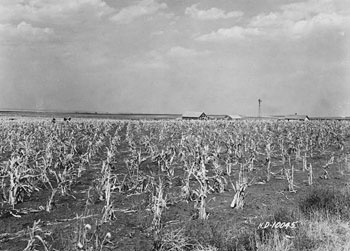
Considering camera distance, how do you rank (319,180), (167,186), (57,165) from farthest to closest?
1. (57,165)
2. (319,180)
3. (167,186)

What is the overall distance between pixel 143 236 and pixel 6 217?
9.86 ft

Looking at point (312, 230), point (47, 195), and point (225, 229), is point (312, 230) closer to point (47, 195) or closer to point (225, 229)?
point (225, 229)

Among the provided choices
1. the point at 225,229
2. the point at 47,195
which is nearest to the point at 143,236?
the point at 225,229

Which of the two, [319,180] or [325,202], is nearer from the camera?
[325,202]

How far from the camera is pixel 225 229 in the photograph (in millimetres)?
5938

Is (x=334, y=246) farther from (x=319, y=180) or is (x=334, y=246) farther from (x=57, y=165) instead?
(x=57, y=165)

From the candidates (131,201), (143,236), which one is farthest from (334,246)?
(131,201)

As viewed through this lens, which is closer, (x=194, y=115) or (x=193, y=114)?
(x=194, y=115)

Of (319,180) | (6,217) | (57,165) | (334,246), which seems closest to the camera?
(334,246)

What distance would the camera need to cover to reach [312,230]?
5.93 m

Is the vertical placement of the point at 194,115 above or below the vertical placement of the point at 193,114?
below

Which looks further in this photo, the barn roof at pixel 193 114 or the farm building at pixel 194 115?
the barn roof at pixel 193 114

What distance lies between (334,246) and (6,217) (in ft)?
20.5

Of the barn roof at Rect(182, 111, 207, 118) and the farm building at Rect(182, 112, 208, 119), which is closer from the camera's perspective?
the farm building at Rect(182, 112, 208, 119)
